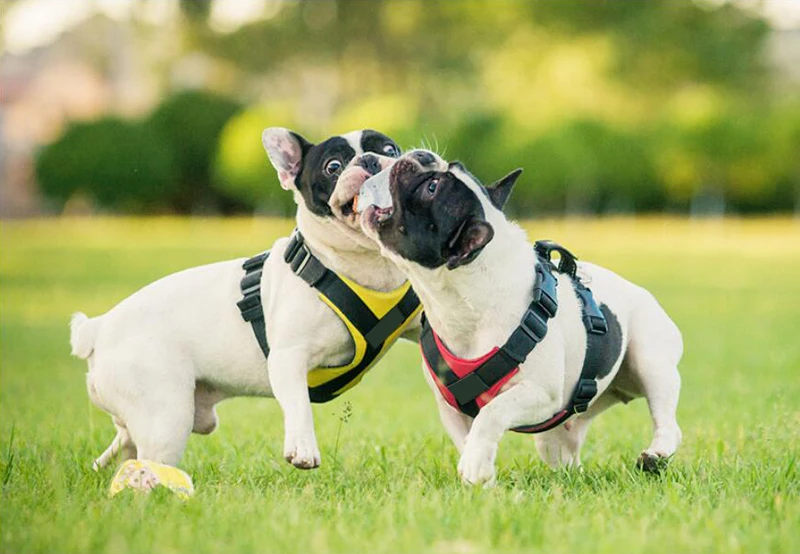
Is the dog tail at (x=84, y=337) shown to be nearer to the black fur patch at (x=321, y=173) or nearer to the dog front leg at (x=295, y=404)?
the dog front leg at (x=295, y=404)

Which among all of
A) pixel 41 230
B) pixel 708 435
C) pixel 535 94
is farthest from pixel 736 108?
pixel 708 435

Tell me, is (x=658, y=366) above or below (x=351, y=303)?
below

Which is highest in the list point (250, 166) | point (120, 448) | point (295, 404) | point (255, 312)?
point (255, 312)

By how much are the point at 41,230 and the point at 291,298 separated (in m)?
32.6

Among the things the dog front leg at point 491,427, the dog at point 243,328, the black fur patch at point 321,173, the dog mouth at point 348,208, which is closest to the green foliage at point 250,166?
the dog at point 243,328

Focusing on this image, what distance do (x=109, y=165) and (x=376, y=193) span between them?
131 feet

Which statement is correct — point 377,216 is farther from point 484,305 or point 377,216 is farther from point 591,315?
point 591,315

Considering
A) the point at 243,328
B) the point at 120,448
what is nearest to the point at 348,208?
the point at 243,328

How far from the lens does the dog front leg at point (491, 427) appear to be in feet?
14.0

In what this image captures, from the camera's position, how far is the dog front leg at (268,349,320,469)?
4.48 metres

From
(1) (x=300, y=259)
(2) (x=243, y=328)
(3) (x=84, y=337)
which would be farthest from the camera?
(3) (x=84, y=337)

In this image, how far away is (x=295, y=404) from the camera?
4695mm

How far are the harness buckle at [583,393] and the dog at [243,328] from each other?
85 cm

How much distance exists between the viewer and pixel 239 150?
4153 centimetres
